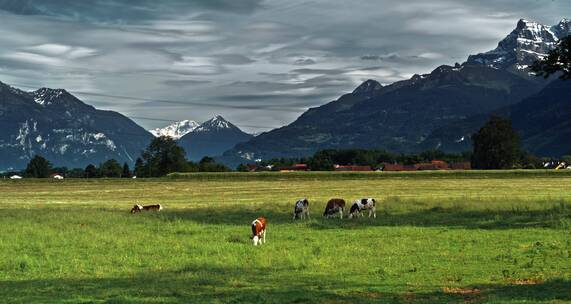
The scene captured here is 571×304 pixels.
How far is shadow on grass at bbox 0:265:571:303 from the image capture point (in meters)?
18.0

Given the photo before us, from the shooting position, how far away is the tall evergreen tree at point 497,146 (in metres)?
166

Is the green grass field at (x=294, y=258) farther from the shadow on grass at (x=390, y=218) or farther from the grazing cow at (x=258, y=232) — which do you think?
the grazing cow at (x=258, y=232)

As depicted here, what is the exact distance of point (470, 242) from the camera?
30.8 m

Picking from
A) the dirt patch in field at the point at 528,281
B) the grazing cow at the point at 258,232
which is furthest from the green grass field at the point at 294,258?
the grazing cow at the point at 258,232

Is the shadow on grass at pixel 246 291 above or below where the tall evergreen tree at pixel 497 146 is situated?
below

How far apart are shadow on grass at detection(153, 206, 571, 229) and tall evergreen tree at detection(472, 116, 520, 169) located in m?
125

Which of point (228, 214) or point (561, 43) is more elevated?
point (561, 43)

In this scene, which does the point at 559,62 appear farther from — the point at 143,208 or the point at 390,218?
the point at 143,208

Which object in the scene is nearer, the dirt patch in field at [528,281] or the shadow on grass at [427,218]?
the dirt patch in field at [528,281]

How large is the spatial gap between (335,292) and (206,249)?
12.0m

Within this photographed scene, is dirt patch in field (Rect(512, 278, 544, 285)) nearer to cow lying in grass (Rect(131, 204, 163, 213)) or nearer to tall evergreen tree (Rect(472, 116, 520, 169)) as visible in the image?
cow lying in grass (Rect(131, 204, 163, 213))

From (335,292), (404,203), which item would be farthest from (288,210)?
(335,292)

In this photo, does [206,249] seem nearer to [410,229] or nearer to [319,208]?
[410,229]

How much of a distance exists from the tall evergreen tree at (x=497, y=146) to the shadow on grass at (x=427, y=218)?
411ft
